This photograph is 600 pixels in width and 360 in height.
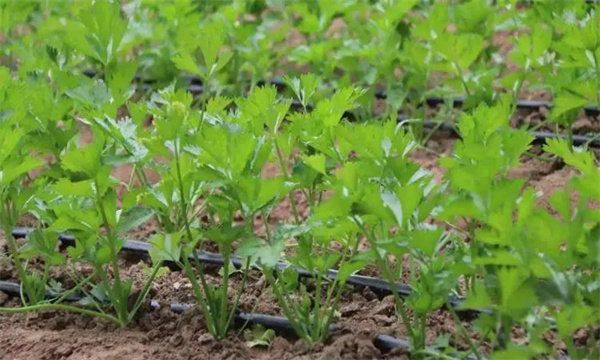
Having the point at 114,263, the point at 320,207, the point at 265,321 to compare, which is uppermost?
the point at 320,207

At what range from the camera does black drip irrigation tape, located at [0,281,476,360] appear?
1.80 meters

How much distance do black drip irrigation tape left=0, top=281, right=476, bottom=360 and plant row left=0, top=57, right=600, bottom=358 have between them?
0.03 meters

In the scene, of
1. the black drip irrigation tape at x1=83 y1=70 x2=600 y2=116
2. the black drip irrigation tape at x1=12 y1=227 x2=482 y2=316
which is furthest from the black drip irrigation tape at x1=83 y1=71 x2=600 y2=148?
the black drip irrigation tape at x1=12 y1=227 x2=482 y2=316

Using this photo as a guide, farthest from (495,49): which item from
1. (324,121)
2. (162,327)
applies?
(162,327)

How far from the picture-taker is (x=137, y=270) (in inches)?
89.7

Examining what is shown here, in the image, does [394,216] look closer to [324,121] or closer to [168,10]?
[324,121]

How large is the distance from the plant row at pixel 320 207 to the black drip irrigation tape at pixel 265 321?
1.1 inches

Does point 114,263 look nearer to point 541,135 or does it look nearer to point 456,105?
point 541,135

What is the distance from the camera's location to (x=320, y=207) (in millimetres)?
1596

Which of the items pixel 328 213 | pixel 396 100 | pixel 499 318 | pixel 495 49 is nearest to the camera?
pixel 499 318

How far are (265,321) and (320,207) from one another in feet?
1.41

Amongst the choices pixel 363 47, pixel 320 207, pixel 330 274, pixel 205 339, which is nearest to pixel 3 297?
pixel 205 339

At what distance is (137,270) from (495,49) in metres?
1.47

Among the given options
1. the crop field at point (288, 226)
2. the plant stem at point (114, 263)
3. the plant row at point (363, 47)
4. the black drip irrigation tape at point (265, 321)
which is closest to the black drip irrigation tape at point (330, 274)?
the crop field at point (288, 226)
